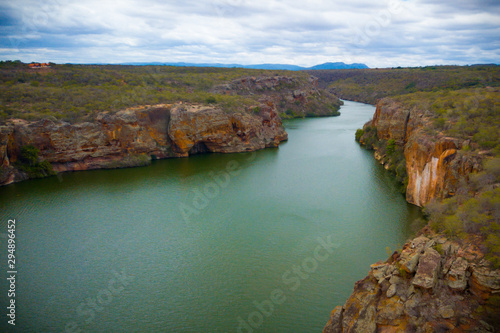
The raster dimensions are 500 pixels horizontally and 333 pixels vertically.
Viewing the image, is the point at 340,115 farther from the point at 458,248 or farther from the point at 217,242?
the point at 458,248

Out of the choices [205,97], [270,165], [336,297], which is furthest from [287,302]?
[205,97]

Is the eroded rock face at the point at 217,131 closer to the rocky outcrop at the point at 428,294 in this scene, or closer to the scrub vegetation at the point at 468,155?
the scrub vegetation at the point at 468,155

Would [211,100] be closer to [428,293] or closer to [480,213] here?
[480,213]

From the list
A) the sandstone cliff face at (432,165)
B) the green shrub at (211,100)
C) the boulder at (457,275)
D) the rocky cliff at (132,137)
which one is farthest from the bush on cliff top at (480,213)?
the green shrub at (211,100)

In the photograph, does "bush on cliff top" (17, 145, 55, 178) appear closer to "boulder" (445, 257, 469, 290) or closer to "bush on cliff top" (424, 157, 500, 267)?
"bush on cliff top" (424, 157, 500, 267)

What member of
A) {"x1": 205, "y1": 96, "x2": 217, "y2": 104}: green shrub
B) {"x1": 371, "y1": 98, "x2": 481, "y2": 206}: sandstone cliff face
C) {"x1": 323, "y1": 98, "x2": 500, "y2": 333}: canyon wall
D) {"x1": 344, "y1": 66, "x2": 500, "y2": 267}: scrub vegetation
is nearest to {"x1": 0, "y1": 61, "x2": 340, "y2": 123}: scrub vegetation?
{"x1": 205, "y1": 96, "x2": 217, "y2": 104}: green shrub
